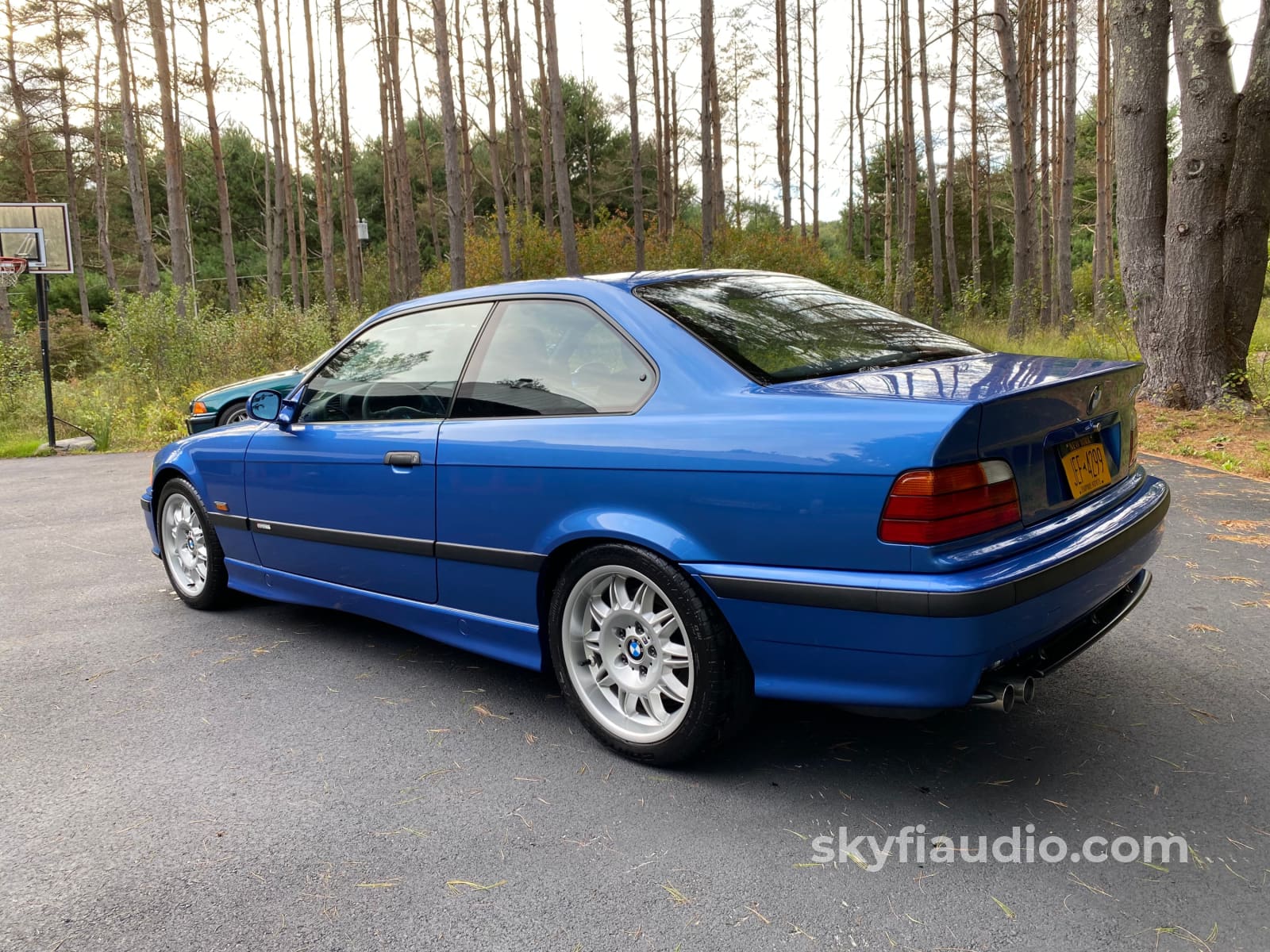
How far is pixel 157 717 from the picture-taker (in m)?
3.30

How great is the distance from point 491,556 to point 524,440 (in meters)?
0.43

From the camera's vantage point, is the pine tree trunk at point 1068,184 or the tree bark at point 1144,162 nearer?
the tree bark at point 1144,162

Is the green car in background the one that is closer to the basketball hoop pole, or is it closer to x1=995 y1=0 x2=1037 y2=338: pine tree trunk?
the basketball hoop pole

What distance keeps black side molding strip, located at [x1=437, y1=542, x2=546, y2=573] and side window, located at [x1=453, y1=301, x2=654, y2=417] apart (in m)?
0.46

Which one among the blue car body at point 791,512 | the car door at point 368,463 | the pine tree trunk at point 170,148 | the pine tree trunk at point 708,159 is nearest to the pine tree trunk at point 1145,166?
the blue car body at point 791,512

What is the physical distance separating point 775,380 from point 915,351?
737mm

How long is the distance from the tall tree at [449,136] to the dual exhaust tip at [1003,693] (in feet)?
46.5

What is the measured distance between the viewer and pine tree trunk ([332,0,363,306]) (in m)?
22.9

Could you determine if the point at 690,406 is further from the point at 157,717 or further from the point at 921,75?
the point at 921,75

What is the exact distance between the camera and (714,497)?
249cm

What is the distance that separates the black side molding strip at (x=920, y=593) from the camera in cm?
219

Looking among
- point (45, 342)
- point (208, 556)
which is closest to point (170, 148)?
point (45, 342)

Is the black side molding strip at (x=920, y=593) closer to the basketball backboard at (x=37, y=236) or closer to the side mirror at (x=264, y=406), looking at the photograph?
the side mirror at (x=264, y=406)

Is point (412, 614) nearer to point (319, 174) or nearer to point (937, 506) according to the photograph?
point (937, 506)
